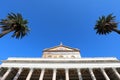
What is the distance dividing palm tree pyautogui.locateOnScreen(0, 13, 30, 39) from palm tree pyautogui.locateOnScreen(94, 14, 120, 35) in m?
12.9

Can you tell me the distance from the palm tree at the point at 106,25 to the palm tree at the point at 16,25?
12.9m

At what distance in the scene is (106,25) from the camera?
30109 mm

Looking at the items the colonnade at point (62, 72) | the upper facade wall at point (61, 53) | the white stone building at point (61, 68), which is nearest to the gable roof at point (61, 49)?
the upper facade wall at point (61, 53)

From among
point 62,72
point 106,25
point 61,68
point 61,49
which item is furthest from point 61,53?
point 106,25

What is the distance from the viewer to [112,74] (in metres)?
39.0

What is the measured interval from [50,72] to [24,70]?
613 cm

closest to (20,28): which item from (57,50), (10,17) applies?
(10,17)

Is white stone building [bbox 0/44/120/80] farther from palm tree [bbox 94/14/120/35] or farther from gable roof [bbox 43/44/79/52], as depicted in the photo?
gable roof [bbox 43/44/79/52]

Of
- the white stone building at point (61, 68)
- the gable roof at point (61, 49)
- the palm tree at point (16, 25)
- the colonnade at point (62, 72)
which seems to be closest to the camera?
the palm tree at point (16, 25)

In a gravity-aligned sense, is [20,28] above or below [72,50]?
below

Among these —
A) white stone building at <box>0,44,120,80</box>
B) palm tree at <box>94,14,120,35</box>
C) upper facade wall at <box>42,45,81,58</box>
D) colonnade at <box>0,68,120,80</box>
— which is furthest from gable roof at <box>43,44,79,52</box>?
palm tree at <box>94,14,120,35</box>

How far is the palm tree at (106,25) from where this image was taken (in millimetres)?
29656

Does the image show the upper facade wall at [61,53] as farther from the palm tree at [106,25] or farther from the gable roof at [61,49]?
the palm tree at [106,25]

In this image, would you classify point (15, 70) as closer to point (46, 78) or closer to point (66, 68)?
point (46, 78)
